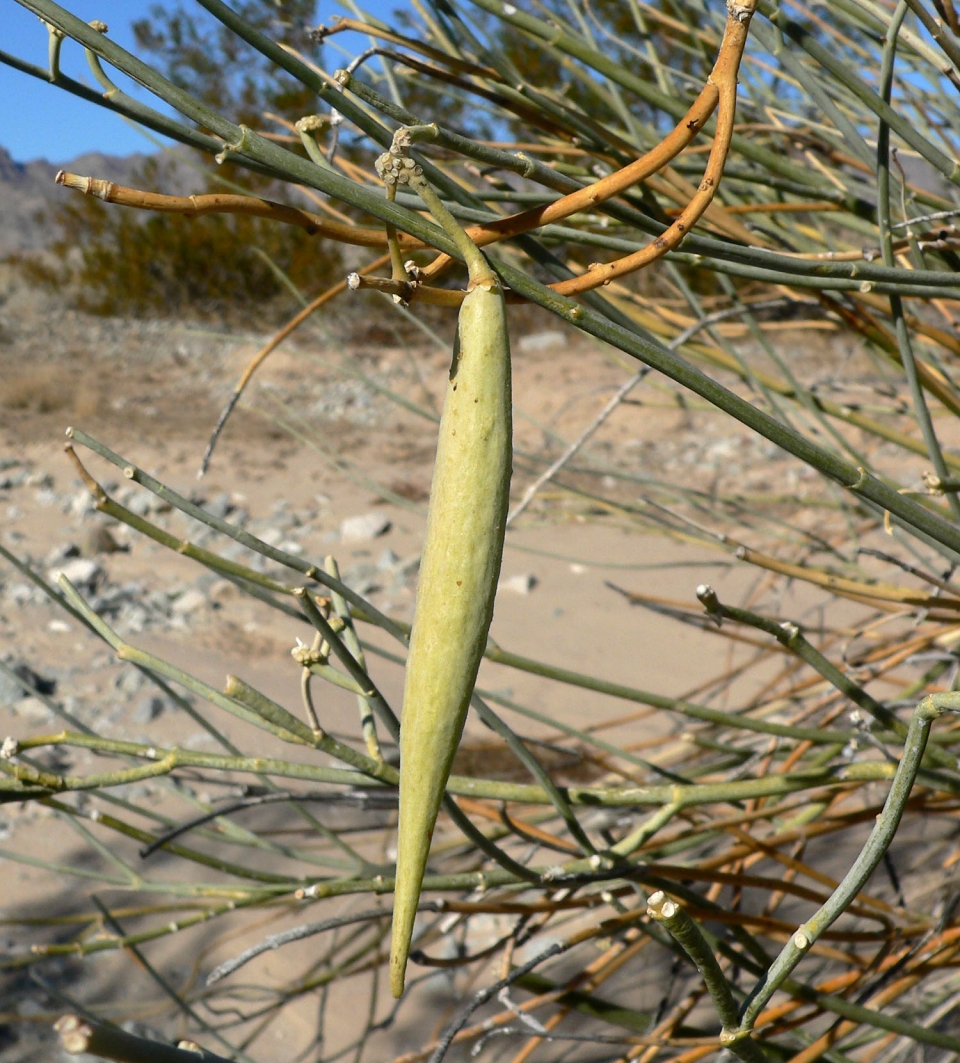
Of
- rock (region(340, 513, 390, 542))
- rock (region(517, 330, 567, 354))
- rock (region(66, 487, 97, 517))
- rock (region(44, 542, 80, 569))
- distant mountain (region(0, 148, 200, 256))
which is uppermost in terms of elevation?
distant mountain (region(0, 148, 200, 256))

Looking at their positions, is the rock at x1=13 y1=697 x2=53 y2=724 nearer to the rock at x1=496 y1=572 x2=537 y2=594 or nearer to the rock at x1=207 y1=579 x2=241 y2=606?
the rock at x1=207 y1=579 x2=241 y2=606

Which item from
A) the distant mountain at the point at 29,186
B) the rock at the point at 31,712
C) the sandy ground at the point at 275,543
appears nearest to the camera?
the sandy ground at the point at 275,543

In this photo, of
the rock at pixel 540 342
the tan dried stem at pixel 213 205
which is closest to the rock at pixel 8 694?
the tan dried stem at pixel 213 205

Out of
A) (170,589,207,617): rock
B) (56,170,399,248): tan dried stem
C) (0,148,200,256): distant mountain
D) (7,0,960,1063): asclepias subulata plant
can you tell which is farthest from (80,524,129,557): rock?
(0,148,200,256): distant mountain

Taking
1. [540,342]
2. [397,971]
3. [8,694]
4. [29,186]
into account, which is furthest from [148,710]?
[29,186]

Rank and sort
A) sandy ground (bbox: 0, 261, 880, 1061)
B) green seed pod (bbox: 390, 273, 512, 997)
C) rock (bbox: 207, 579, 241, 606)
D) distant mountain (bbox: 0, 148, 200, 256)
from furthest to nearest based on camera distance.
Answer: distant mountain (bbox: 0, 148, 200, 256)
rock (bbox: 207, 579, 241, 606)
sandy ground (bbox: 0, 261, 880, 1061)
green seed pod (bbox: 390, 273, 512, 997)

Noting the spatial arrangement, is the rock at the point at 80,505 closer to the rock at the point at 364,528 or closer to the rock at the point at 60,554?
the rock at the point at 60,554
